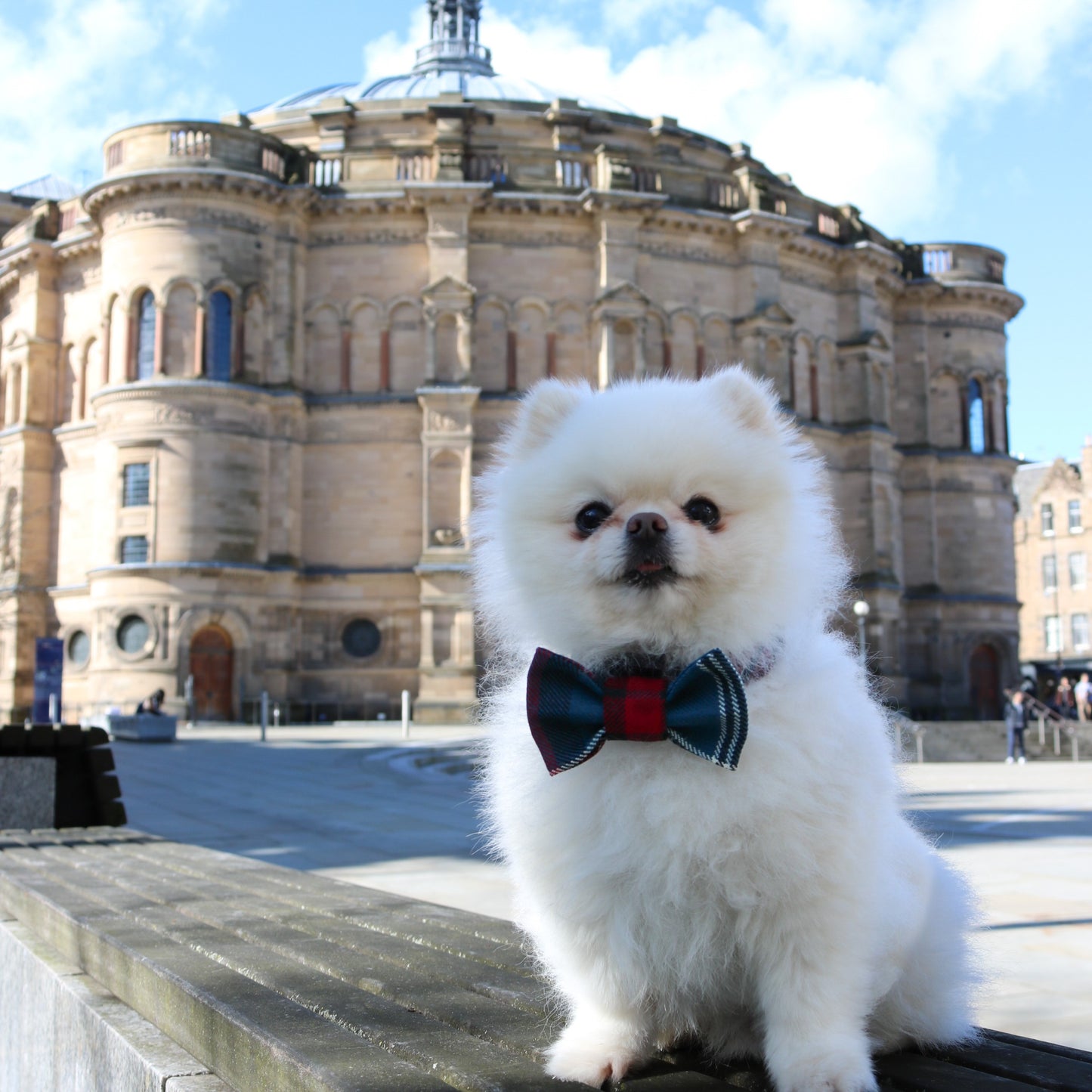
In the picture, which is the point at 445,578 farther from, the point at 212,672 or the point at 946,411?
the point at 946,411

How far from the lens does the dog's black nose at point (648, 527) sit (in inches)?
90.2

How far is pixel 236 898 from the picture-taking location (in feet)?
16.4

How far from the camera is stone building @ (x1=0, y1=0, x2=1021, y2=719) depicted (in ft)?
115

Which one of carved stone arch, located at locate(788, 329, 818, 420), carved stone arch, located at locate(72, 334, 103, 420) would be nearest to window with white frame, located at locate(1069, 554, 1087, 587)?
carved stone arch, located at locate(788, 329, 818, 420)

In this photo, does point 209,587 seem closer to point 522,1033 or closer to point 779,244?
point 779,244

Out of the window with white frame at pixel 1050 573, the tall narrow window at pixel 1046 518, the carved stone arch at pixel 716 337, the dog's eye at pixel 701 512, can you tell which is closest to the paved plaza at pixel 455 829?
the dog's eye at pixel 701 512

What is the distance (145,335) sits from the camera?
1427 inches

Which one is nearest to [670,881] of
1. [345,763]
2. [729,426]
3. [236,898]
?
[729,426]

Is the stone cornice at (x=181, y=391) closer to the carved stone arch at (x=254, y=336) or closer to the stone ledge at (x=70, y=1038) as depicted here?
the carved stone arch at (x=254, y=336)

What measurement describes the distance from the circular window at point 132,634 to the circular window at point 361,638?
5.69m

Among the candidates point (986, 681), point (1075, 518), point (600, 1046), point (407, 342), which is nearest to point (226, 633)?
point (407, 342)

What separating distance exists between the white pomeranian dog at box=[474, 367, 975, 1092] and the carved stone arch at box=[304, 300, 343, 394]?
35867mm

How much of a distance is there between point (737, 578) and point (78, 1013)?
306cm

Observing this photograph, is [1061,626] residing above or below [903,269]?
below
